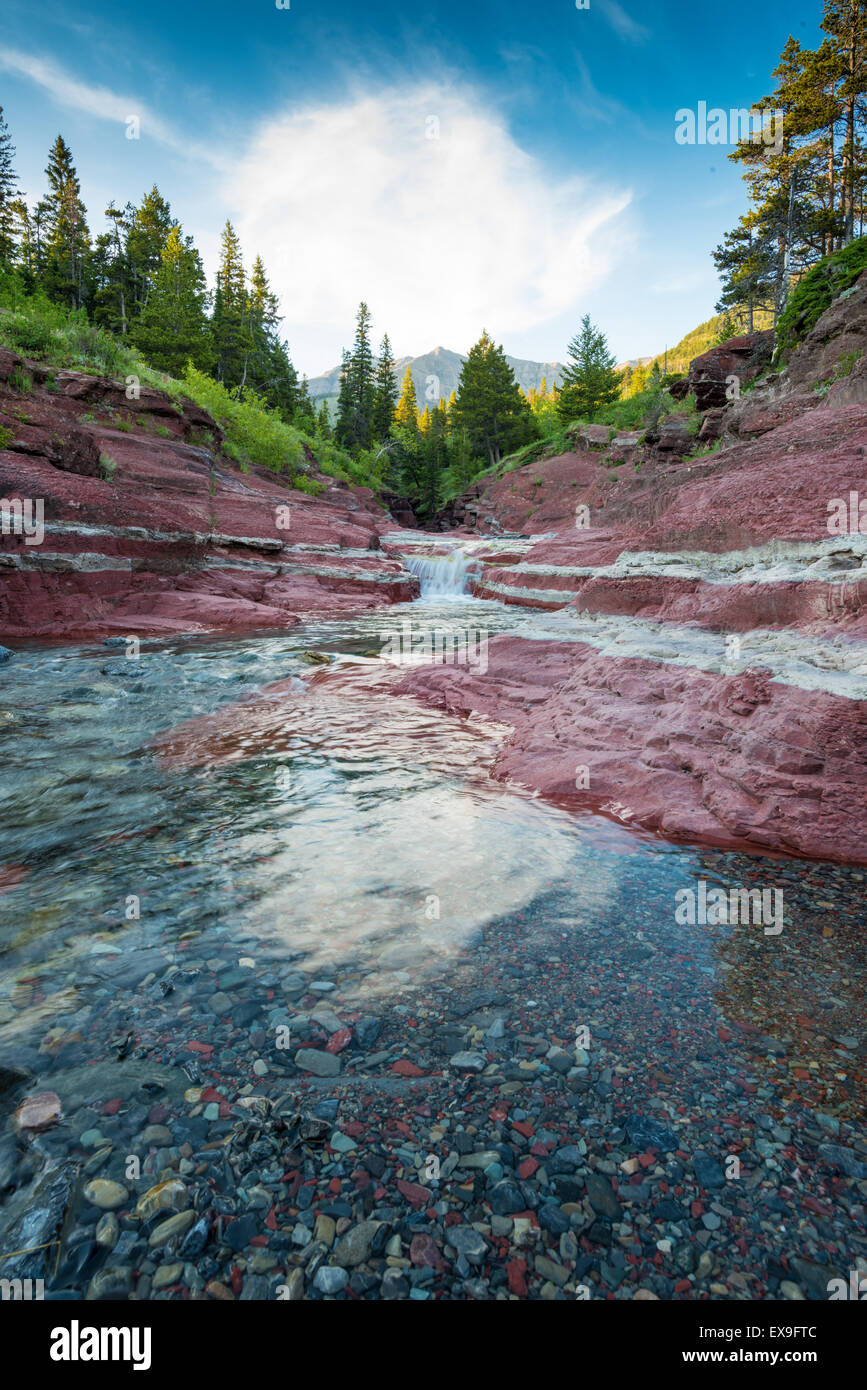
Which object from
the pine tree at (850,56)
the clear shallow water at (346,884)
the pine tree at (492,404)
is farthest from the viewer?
the pine tree at (492,404)

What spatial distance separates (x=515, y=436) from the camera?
181ft

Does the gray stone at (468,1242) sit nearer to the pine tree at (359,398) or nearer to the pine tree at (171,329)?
the pine tree at (171,329)

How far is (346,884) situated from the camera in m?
3.68

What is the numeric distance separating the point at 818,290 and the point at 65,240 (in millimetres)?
51203

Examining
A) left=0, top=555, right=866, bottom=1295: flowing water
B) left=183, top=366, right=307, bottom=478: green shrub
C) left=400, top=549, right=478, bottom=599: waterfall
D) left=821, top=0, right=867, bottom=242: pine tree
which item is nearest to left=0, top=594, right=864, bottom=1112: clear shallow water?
left=0, top=555, right=866, bottom=1295: flowing water

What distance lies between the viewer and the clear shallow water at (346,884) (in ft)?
8.84

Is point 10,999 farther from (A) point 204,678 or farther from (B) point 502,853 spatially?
(A) point 204,678

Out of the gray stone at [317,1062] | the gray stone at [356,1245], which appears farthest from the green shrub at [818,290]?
the gray stone at [356,1245]

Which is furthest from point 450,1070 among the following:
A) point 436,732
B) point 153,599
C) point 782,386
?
point 782,386

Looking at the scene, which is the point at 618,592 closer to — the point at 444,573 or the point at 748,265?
the point at 444,573

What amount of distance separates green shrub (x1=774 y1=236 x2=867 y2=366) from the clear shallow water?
73.0ft

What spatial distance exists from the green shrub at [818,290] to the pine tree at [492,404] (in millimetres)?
35974

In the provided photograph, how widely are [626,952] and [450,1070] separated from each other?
49.0 inches

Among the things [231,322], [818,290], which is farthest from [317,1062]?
[231,322]
